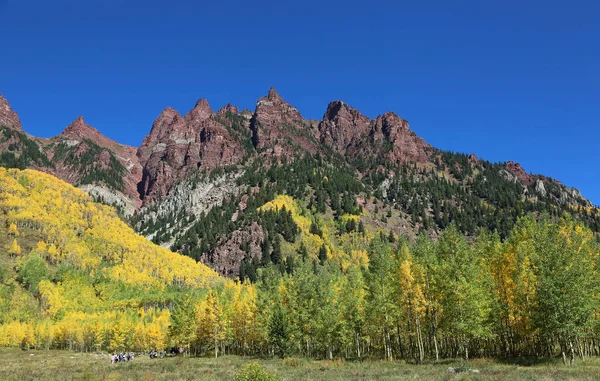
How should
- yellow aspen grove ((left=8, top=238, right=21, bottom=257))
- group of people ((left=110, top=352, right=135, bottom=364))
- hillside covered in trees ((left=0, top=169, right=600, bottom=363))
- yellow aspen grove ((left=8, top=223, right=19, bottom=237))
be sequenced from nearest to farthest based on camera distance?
hillside covered in trees ((left=0, top=169, right=600, bottom=363))
group of people ((left=110, top=352, right=135, bottom=364))
yellow aspen grove ((left=8, top=238, right=21, bottom=257))
yellow aspen grove ((left=8, top=223, right=19, bottom=237))

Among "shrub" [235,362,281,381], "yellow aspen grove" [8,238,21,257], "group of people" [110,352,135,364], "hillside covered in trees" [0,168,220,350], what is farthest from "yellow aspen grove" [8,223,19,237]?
"shrub" [235,362,281,381]

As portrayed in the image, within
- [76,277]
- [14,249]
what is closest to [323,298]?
[76,277]

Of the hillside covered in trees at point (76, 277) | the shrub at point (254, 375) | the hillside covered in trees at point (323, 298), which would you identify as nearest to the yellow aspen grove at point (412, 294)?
the hillside covered in trees at point (323, 298)

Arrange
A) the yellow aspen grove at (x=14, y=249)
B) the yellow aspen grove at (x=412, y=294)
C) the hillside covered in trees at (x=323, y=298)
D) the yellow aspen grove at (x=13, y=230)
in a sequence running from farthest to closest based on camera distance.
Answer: the yellow aspen grove at (x=13, y=230), the yellow aspen grove at (x=14, y=249), the yellow aspen grove at (x=412, y=294), the hillside covered in trees at (x=323, y=298)

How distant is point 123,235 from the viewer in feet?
630

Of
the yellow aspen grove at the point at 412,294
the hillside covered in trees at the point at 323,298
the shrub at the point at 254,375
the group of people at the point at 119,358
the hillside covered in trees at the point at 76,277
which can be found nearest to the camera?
the shrub at the point at 254,375

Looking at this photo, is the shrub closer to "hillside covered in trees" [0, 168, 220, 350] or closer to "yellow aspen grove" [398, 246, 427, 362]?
"yellow aspen grove" [398, 246, 427, 362]

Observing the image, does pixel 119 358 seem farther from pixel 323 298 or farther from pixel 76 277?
pixel 76 277

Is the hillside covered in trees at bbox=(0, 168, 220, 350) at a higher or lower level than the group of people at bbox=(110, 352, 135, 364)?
higher

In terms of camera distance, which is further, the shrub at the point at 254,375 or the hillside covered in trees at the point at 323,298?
the hillside covered in trees at the point at 323,298


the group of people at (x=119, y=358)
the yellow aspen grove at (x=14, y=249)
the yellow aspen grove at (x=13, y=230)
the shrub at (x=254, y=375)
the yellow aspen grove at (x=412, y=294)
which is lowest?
the group of people at (x=119, y=358)

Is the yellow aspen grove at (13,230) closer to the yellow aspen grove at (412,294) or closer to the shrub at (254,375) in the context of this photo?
the yellow aspen grove at (412,294)

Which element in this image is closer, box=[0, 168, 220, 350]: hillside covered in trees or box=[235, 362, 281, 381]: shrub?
box=[235, 362, 281, 381]: shrub

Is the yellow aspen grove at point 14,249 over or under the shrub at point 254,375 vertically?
over
